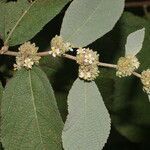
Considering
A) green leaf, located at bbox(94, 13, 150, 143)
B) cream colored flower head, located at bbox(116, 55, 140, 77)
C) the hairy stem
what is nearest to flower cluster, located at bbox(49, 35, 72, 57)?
cream colored flower head, located at bbox(116, 55, 140, 77)

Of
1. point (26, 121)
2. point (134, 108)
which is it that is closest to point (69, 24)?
point (26, 121)

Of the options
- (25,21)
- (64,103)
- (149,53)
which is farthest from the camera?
(149,53)

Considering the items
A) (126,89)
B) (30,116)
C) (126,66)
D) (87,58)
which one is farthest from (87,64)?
(126,89)

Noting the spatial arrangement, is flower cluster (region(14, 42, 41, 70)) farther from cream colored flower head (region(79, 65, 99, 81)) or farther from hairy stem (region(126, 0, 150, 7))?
hairy stem (region(126, 0, 150, 7))

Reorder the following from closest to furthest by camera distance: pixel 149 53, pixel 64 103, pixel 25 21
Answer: pixel 25 21, pixel 64 103, pixel 149 53

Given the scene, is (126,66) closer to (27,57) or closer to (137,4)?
(27,57)

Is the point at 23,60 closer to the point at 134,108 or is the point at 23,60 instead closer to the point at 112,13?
the point at 112,13

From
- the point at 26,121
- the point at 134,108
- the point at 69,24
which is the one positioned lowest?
the point at 134,108

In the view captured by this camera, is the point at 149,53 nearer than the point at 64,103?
No

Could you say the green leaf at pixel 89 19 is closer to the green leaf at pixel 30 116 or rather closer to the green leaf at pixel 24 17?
the green leaf at pixel 24 17
